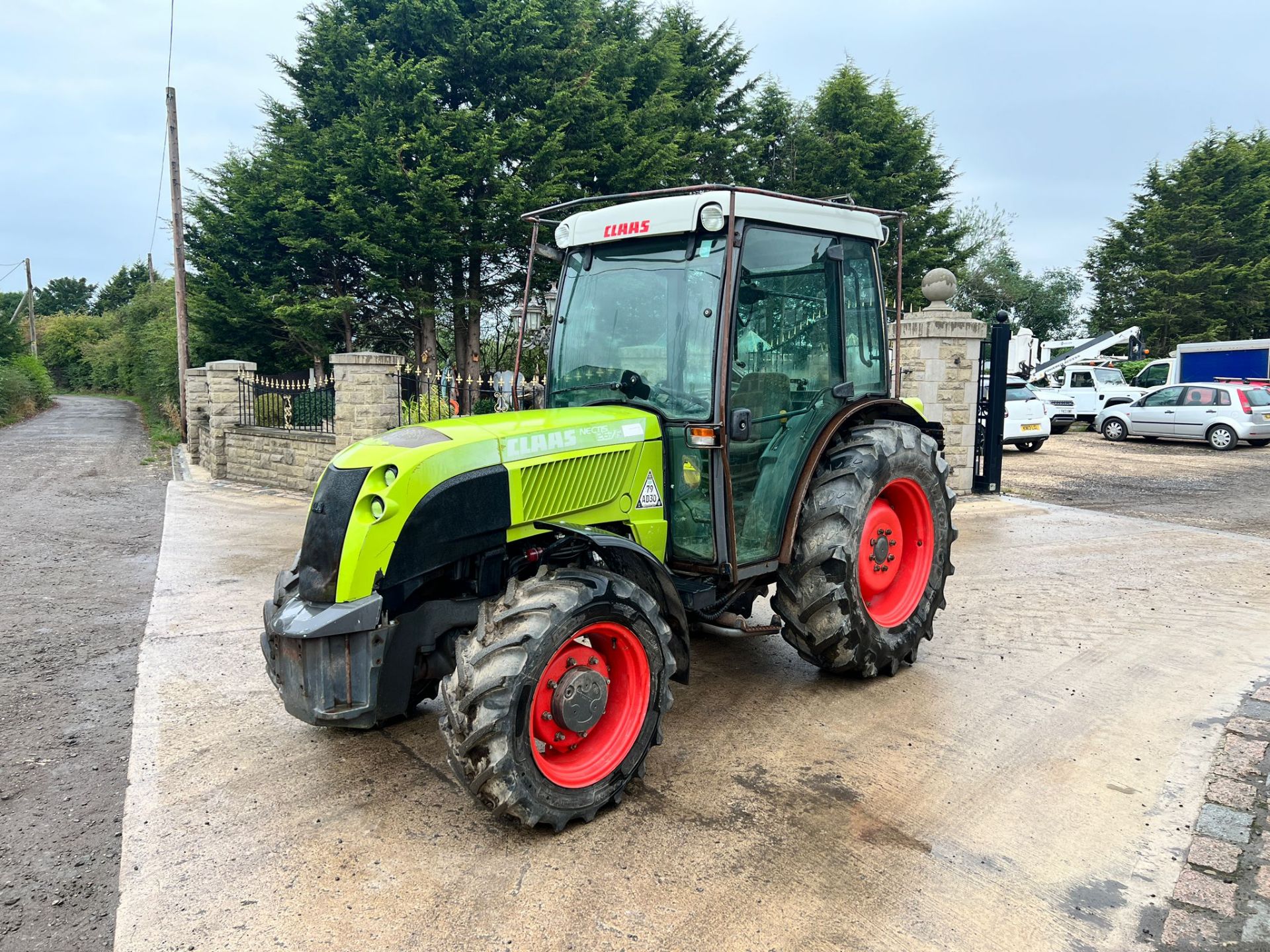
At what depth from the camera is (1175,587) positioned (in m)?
6.79

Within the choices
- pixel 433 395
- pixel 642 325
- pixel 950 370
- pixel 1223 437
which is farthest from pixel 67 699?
pixel 1223 437

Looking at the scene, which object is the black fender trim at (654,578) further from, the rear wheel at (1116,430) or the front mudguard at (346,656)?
the rear wheel at (1116,430)

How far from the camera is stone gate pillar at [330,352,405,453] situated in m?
10.5

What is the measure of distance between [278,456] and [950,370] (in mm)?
9572

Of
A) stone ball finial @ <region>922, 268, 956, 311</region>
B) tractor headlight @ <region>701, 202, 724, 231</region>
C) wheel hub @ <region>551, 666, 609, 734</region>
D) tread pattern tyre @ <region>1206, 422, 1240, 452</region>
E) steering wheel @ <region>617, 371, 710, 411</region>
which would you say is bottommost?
wheel hub @ <region>551, 666, 609, 734</region>

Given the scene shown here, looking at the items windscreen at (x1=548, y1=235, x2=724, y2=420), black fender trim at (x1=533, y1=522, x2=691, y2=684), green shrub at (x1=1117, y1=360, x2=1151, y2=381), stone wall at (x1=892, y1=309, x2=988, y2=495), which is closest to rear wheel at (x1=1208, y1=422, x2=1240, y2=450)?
stone wall at (x1=892, y1=309, x2=988, y2=495)

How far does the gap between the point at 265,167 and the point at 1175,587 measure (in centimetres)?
2014

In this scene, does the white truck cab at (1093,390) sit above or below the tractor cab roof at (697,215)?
below

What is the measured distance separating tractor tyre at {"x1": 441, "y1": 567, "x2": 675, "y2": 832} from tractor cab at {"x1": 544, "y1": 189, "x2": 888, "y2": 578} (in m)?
0.72

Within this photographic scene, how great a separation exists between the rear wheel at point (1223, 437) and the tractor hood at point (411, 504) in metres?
19.1

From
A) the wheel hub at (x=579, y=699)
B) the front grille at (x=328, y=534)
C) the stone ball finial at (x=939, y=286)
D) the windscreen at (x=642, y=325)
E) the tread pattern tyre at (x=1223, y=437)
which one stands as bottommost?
the wheel hub at (x=579, y=699)

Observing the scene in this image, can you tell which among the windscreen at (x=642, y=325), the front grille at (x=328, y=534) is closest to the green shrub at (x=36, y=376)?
the windscreen at (x=642, y=325)

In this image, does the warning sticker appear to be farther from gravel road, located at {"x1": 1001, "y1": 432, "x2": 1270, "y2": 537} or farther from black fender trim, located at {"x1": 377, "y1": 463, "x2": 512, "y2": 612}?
gravel road, located at {"x1": 1001, "y1": 432, "x2": 1270, "y2": 537}

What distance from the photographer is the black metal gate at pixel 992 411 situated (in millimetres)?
10992
